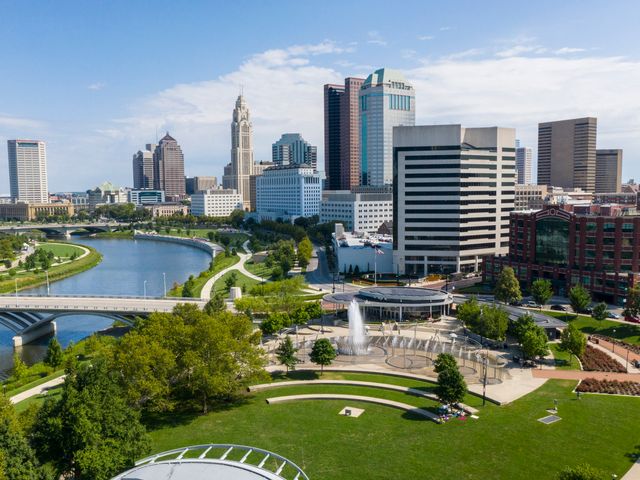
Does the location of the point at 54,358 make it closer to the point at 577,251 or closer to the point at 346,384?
the point at 346,384

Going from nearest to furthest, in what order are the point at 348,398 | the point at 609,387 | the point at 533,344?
1. the point at 348,398
2. the point at 609,387
3. the point at 533,344

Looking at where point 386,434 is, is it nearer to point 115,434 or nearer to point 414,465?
point 414,465

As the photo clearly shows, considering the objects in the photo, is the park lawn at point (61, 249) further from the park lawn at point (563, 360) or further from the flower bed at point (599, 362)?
the flower bed at point (599, 362)

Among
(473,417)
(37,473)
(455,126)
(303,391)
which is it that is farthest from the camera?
(455,126)

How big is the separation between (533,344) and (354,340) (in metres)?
19.0

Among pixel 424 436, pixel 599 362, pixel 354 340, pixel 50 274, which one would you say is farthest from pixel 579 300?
pixel 50 274

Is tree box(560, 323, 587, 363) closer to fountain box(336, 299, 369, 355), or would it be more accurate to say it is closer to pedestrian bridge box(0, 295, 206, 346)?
fountain box(336, 299, 369, 355)

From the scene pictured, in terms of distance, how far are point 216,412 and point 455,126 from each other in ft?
272

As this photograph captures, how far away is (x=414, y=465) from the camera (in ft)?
117

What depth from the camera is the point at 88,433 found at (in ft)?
110

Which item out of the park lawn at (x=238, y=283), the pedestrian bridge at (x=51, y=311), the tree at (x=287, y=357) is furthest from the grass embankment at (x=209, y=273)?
the tree at (x=287, y=357)

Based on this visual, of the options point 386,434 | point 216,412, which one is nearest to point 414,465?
point 386,434

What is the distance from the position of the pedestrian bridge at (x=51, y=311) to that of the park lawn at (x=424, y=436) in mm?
35062

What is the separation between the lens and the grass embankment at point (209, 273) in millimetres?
104188
